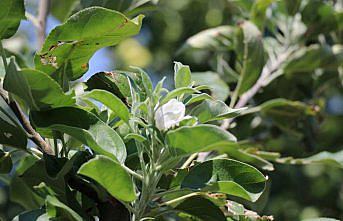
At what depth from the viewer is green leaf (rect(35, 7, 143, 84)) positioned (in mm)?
773

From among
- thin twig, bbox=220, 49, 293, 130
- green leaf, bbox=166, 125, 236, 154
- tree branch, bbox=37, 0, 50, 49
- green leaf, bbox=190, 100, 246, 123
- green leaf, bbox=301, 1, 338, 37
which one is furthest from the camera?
green leaf, bbox=301, 1, 338, 37

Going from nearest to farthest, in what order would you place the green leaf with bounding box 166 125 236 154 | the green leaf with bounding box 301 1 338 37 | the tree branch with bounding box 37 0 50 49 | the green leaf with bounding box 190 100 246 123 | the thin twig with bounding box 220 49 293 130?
1. the green leaf with bounding box 166 125 236 154
2. the green leaf with bounding box 190 100 246 123
3. the tree branch with bounding box 37 0 50 49
4. the thin twig with bounding box 220 49 293 130
5. the green leaf with bounding box 301 1 338 37

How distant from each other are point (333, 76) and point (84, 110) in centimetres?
110

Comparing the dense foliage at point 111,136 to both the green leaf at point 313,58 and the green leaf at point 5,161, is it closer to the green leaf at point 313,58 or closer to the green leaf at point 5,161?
the green leaf at point 5,161

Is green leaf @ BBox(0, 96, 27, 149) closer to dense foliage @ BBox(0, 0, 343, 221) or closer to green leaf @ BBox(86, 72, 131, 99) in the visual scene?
dense foliage @ BBox(0, 0, 343, 221)

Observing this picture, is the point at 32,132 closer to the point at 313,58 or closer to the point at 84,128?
the point at 84,128

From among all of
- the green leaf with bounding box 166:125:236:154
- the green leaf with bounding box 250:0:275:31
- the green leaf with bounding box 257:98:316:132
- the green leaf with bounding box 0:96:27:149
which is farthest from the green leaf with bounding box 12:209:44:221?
the green leaf with bounding box 250:0:275:31

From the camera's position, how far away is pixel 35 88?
73 centimetres

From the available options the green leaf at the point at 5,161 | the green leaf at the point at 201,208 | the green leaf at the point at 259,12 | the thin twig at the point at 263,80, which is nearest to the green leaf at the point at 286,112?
the thin twig at the point at 263,80

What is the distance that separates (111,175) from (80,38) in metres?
0.21

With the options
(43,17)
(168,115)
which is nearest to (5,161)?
(168,115)

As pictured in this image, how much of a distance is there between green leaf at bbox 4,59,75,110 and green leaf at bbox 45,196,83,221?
0.12 metres

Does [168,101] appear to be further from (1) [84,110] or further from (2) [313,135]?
(2) [313,135]

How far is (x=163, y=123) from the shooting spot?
737mm
